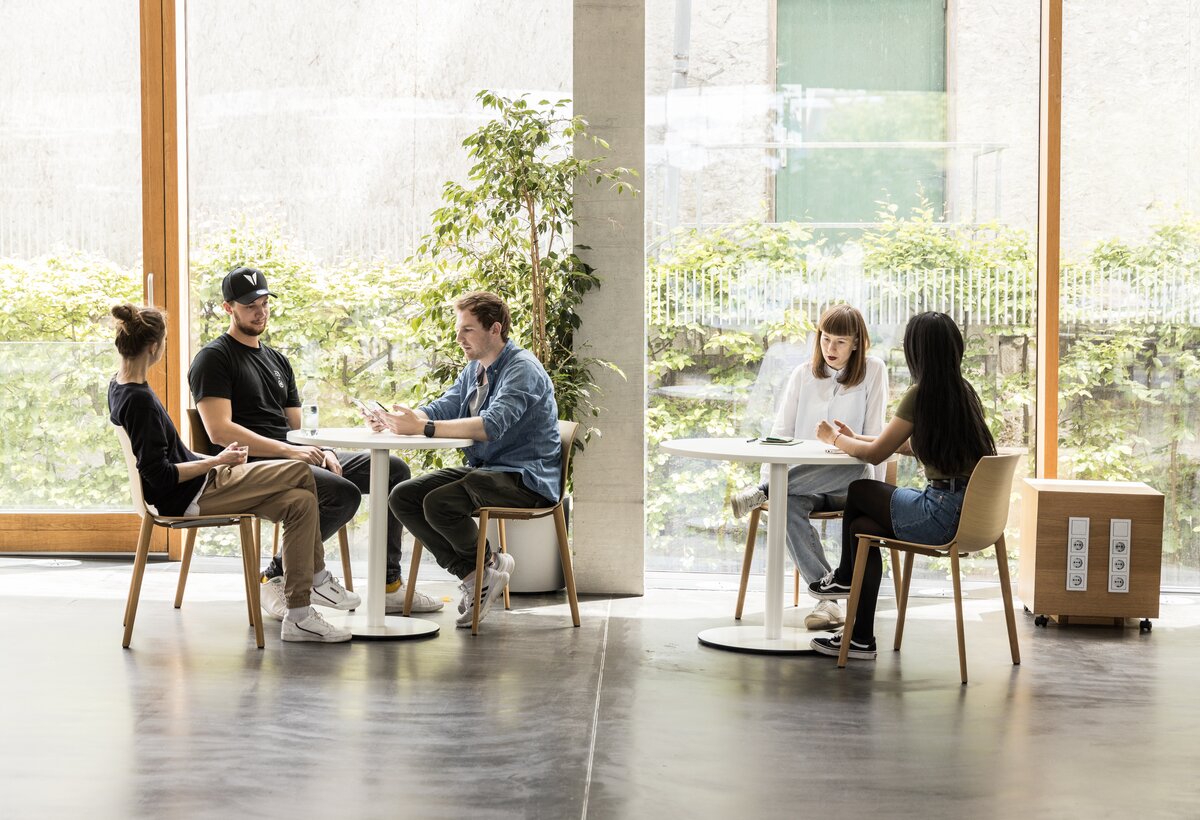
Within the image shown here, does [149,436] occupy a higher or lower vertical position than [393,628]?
higher

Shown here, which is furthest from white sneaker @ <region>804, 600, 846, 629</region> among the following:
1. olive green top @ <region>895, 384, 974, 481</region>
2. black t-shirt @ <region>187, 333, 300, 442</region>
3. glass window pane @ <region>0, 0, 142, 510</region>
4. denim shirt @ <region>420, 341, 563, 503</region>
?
glass window pane @ <region>0, 0, 142, 510</region>

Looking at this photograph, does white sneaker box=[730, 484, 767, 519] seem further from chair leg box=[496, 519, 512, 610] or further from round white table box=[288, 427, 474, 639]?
round white table box=[288, 427, 474, 639]

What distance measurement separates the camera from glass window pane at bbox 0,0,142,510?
246 inches

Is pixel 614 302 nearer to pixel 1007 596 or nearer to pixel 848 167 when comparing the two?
pixel 848 167

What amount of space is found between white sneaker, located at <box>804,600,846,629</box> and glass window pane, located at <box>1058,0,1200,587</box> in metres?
1.66

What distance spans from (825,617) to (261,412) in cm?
242

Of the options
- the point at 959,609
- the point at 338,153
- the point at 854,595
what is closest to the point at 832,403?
the point at 854,595

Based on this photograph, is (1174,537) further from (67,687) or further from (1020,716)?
(67,687)

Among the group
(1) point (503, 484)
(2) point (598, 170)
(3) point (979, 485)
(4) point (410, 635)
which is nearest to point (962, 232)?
(2) point (598, 170)

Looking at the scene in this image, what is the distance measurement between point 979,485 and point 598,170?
2.41m

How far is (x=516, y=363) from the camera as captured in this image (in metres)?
4.81

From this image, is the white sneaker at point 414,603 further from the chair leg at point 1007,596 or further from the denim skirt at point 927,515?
the chair leg at point 1007,596

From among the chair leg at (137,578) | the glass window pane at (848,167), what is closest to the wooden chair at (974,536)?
the glass window pane at (848,167)

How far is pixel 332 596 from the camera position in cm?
482
